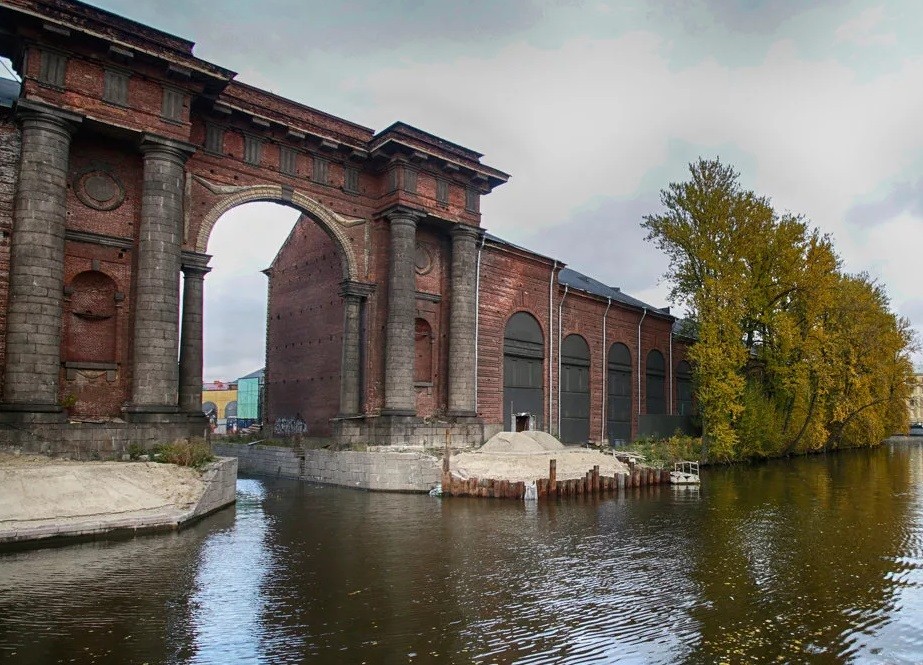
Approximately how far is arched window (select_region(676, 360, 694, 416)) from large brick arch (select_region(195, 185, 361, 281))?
1094 inches

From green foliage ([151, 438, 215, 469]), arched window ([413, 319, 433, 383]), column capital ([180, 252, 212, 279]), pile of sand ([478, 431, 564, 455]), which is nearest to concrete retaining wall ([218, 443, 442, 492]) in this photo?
pile of sand ([478, 431, 564, 455])

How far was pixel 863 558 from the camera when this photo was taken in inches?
521

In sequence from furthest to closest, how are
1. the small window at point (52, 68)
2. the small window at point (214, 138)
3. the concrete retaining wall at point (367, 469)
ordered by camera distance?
the concrete retaining wall at point (367, 469) < the small window at point (214, 138) < the small window at point (52, 68)

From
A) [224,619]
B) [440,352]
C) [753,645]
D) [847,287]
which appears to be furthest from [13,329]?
[847,287]

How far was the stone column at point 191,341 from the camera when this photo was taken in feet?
69.5

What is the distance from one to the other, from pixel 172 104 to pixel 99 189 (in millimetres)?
3274

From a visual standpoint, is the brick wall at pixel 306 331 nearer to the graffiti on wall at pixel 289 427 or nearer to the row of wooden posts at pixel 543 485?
the graffiti on wall at pixel 289 427

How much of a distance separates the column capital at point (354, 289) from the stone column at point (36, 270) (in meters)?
10.4

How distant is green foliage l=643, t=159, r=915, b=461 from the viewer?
110 ft

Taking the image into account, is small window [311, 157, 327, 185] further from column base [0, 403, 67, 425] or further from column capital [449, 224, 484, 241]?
column base [0, 403, 67, 425]

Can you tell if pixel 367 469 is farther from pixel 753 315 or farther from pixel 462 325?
pixel 753 315

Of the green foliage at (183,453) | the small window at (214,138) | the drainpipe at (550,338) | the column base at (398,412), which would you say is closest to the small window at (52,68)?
the small window at (214,138)

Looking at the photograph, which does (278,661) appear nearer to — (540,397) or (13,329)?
(13,329)

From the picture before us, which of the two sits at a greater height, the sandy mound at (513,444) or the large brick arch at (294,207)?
the large brick arch at (294,207)
